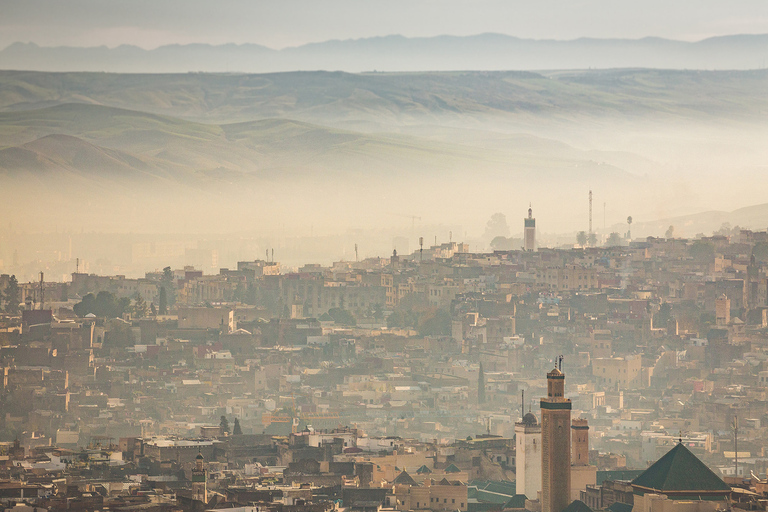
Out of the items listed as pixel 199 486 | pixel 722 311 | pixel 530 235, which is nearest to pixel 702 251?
pixel 722 311

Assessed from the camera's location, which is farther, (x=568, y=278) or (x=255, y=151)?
(x=255, y=151)

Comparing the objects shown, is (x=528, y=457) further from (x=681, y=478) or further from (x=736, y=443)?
(x=736, y=443)

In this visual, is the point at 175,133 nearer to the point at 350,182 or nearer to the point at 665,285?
the point at 350,182

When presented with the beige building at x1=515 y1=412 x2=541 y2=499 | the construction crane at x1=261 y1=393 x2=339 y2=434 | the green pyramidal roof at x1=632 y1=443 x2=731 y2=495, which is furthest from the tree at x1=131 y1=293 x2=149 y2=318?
the green pyramidal roof at x1=632 y1=443 x2=731 y2=495

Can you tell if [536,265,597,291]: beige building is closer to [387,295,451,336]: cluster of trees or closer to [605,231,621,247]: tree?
[387,295,451,336]: cluster of trees

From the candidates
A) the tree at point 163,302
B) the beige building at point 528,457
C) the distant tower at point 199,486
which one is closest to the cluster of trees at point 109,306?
the tree at point 163,302

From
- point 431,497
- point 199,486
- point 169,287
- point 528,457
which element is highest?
point 169,287

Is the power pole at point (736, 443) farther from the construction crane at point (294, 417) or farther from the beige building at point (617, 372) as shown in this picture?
the construction crane at point (294, 417)
